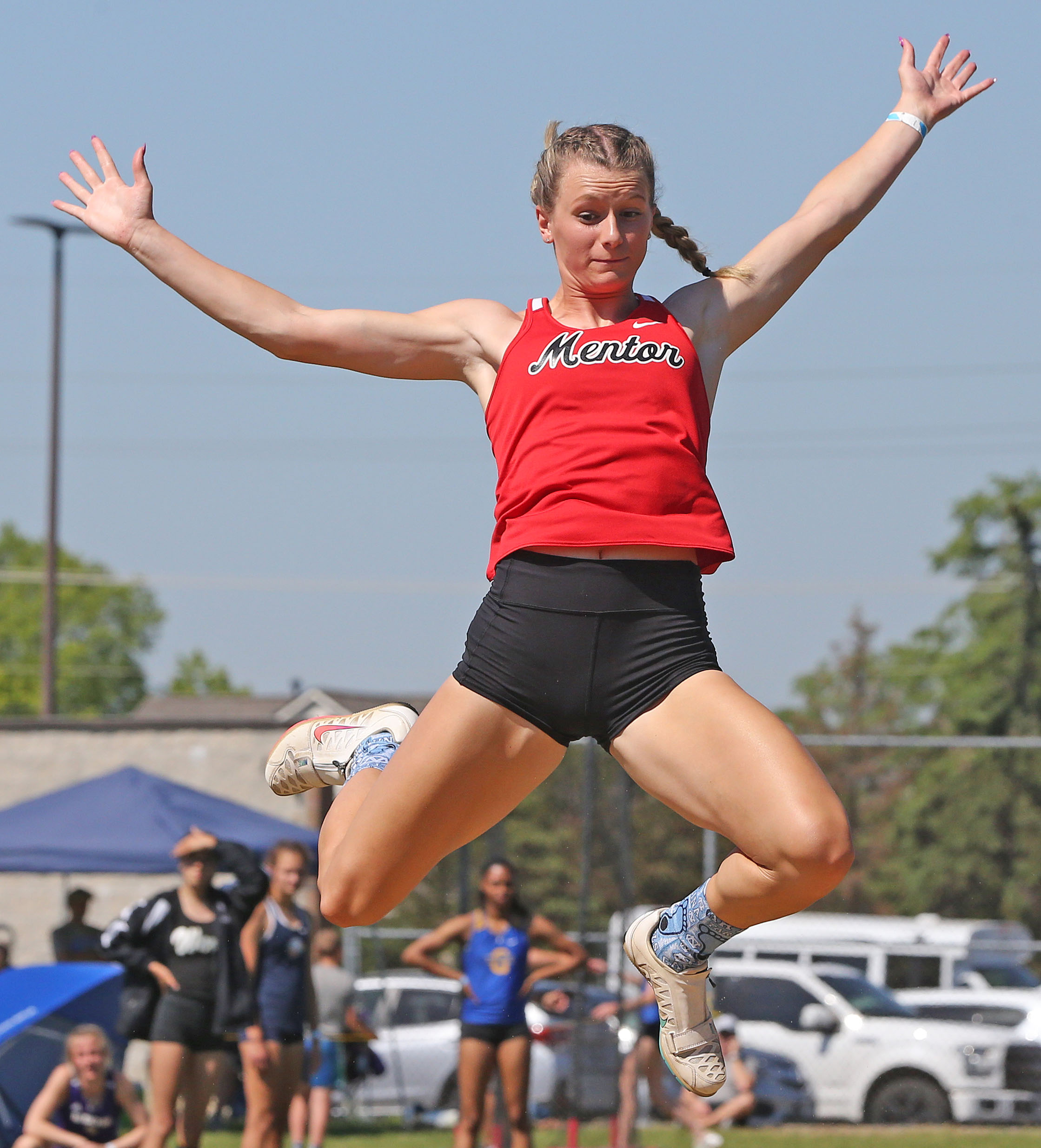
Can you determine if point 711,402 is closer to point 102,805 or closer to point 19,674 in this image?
point 102,805

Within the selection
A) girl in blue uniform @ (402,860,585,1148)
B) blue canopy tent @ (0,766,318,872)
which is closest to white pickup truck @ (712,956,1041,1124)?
girl in blue uniform @ (402,860,585,1148)

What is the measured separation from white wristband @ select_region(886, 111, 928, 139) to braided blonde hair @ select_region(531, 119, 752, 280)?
599 mm

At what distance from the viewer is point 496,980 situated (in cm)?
983

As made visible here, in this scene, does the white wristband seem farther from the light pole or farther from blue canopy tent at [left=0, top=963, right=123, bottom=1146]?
the light pole

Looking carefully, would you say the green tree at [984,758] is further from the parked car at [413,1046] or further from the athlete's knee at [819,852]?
the athlete's knee at [819,852]

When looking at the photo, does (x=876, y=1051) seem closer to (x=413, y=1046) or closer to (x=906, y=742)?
(x=906, y=742)

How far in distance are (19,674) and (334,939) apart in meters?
64.7

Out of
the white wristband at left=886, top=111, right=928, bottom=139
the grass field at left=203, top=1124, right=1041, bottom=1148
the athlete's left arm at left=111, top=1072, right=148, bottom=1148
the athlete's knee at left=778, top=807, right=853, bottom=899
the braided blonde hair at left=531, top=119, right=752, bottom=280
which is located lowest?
the grass field at left=203, top=1124, right=1041, bottom=1148

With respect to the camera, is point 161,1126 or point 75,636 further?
point 75,636

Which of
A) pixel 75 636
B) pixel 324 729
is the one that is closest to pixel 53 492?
pixel 324 729

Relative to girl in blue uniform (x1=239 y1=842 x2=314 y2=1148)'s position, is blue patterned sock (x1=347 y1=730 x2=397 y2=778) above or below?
above

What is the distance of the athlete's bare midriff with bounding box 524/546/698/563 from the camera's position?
3521mm

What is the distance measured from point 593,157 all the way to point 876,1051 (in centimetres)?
1034

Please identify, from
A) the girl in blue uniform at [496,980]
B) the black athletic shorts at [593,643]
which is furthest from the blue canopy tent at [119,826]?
the black athletic shorts at [593,643]
